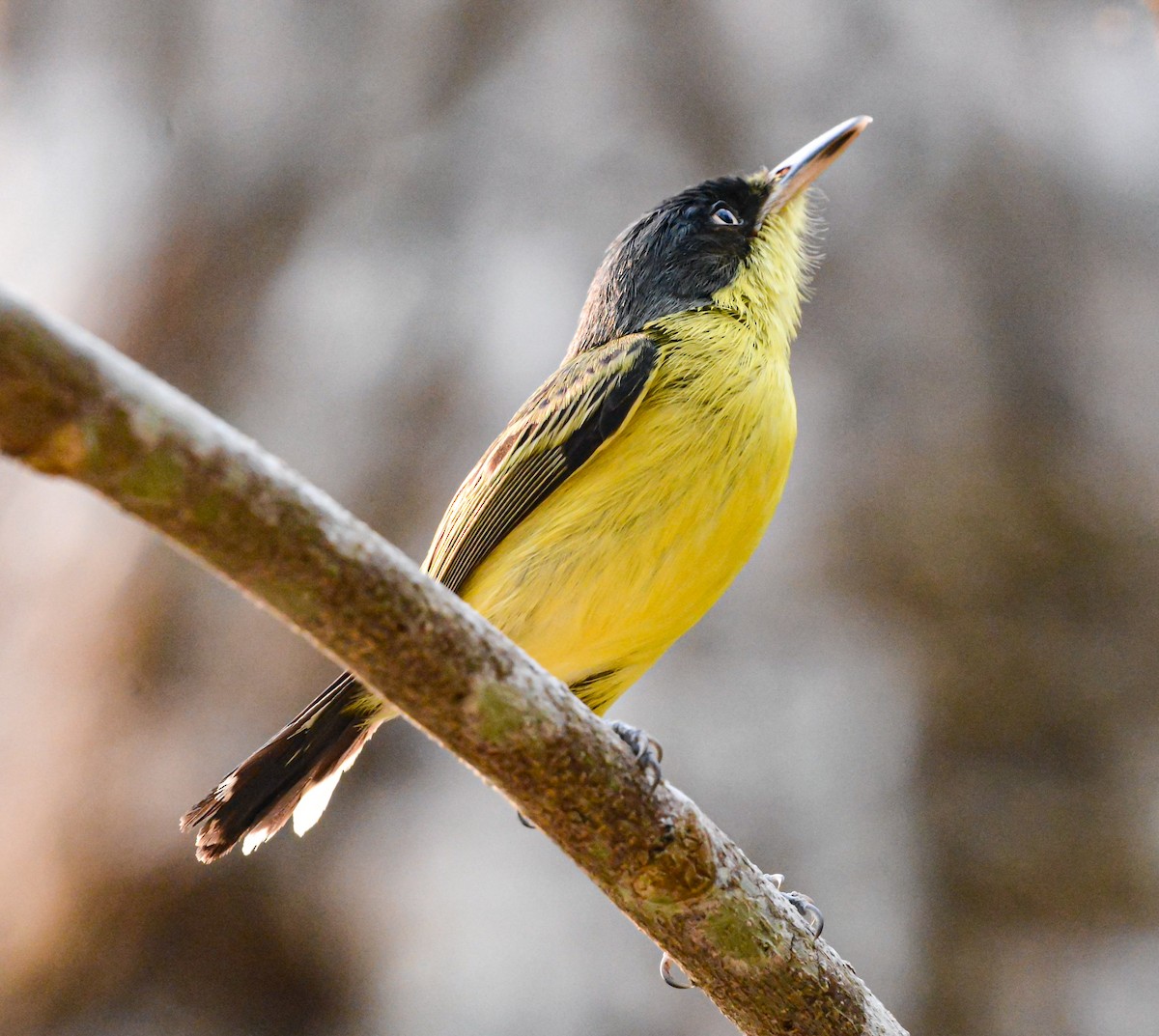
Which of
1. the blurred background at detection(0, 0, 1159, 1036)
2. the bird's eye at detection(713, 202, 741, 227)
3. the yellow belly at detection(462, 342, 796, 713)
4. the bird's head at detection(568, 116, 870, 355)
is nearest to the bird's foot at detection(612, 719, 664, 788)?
the yellow belly at detection(462, 342, 796, 713)

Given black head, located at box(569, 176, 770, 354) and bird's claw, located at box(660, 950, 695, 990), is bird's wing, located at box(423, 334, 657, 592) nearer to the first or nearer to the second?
black head, located at box(569, 176, 770, 354)

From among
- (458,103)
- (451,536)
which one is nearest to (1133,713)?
(451,536)

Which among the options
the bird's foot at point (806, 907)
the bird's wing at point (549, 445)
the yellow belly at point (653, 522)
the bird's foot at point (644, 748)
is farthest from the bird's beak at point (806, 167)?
the bird's foot at point (806, 907)

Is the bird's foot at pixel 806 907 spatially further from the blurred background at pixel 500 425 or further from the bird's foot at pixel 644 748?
the blurred background at pixel 500 425

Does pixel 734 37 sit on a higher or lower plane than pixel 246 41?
higher

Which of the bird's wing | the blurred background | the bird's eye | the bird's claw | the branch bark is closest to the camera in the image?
the branch bark

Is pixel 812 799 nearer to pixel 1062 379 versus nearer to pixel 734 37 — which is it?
pixel 1062 379

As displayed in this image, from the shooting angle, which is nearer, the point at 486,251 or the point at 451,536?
the point at 451,536
